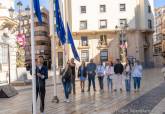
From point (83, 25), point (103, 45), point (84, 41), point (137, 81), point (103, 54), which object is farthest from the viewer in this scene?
point (84, 41)

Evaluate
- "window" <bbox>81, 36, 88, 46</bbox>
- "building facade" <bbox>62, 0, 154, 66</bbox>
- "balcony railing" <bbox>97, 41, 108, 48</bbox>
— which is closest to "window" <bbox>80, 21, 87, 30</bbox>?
"building facade" <bbox>62, 0, 154, 66</bbox>

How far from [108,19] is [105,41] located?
3.99 meters

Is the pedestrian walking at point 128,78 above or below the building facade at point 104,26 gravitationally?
below

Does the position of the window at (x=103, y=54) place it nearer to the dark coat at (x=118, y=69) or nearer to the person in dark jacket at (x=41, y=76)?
the dark coat at (x=118, y=69)

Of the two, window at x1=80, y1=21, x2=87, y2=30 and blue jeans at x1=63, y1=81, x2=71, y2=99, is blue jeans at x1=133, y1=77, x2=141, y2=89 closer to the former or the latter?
blue jeans at x1=63, y1=81, x2=71, y2=99

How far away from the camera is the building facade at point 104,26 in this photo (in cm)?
7725

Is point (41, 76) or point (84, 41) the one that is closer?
point (41, 76)

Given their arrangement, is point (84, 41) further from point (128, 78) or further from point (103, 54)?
point (128, 78)

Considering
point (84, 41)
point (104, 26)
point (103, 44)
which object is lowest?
point (103, 44)

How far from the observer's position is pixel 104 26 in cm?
7738

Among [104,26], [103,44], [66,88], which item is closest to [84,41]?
[103,44]

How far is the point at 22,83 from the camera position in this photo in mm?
32531

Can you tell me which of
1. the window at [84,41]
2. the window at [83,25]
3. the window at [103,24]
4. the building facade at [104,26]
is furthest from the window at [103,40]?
the window at [83,25]

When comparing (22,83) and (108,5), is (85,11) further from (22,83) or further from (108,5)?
(22,83)
